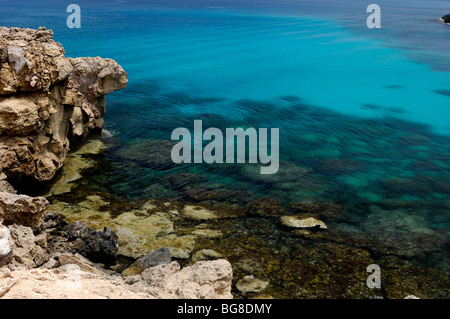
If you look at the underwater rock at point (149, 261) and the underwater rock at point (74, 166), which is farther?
the underwater rock at point (74, 166)

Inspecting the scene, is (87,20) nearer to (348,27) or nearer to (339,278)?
(348,27)

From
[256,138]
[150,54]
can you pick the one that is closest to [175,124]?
[256,138]

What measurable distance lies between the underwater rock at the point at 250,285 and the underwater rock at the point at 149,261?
1.95m

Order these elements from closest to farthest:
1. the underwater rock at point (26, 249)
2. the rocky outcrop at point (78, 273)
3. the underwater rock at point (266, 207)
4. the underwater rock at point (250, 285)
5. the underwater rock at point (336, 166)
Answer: the rocky outcrop at point (78, 273)
the underwater rock at point (26, 249)
the underwater rock at point (250, 285)
the underwater rock at point (266, 207)
the underwater rock at point (336, 166)

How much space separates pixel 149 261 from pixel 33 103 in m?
6.57

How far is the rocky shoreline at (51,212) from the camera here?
24.9ft

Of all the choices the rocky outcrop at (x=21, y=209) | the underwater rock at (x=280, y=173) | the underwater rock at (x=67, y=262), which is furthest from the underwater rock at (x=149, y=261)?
the underwater rock at (x=280, y=173)

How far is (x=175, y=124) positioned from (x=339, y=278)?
13526 millimetres

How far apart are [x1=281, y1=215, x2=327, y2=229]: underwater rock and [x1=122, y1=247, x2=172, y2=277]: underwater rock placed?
13.9ft

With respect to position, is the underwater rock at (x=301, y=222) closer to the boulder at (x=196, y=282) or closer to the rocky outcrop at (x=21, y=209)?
the boulder at (x=196, y=282)

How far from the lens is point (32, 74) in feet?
43.7

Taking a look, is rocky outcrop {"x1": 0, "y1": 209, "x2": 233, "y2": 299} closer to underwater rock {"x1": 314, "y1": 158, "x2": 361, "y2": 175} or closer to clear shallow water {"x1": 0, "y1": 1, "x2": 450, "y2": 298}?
clear shallow water {"x1": 0, "y1": 1, "x2": 450, "y2": 298}

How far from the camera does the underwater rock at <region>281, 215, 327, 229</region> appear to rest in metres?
13.6

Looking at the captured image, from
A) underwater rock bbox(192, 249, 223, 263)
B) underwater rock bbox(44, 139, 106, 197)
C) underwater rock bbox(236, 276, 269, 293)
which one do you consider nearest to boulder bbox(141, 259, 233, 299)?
underwater rock bbox(236, 276, 269, 293)
